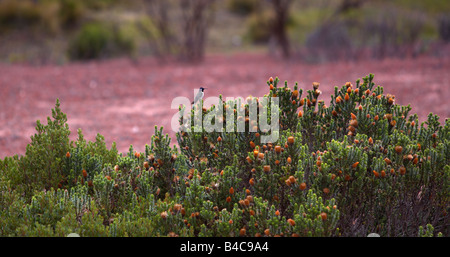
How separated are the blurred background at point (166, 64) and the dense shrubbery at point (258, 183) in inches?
124

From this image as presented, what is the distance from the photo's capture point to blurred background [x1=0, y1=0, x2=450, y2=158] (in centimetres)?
791

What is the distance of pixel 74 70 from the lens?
1217 centimetres

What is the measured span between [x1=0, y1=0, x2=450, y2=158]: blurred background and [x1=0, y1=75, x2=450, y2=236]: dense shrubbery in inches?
124

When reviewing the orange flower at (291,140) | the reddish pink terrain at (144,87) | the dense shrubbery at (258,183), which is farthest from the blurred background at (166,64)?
the orange flower at (291,140)

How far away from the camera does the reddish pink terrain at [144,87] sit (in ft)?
23.6

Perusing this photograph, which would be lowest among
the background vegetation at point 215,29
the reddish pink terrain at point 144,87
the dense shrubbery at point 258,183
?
the dense shrubbery at point 258,183

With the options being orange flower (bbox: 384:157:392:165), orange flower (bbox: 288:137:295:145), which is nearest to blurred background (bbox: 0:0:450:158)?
orange flower (bbox: 288:137:295:145)

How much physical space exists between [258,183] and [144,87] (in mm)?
7890

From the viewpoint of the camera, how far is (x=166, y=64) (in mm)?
13836

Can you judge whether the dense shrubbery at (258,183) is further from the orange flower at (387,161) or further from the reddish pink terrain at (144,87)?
the reddish pink terrain at (144,87)

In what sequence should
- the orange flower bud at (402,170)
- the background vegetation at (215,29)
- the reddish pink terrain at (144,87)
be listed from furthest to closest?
the background vegetation at (215,29)
the reddish pink terrain at (144,87)
the orange flower bud at (402,170)

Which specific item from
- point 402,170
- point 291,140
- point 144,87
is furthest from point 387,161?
point 144,87
